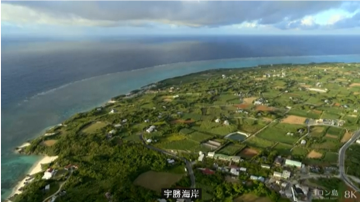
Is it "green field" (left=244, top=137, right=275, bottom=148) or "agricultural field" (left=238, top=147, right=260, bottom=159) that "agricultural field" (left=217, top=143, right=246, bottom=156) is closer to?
"agricultural field" (left=238, top=147, right=260, bottom=159)

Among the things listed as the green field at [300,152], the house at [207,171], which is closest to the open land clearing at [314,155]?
the green field at [300,152]

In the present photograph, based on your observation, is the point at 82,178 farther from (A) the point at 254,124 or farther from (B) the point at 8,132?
(A) the point at 254,124

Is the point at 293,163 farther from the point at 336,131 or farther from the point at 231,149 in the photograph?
the point at 336,131

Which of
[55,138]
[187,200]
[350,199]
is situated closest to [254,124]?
[350,199]

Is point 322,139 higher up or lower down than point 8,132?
higher up

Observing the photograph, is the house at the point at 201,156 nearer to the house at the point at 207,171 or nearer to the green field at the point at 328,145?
the house at the point at 207,171

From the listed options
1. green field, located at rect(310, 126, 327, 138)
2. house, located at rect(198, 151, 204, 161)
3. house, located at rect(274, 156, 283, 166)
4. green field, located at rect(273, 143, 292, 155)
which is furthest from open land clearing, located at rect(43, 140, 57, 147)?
green field, located at rect(310, 126, 327, 138)

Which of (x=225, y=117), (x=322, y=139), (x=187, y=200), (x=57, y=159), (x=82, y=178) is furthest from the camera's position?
(x=225, y=117)

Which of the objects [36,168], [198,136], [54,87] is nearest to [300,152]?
[198,136]
